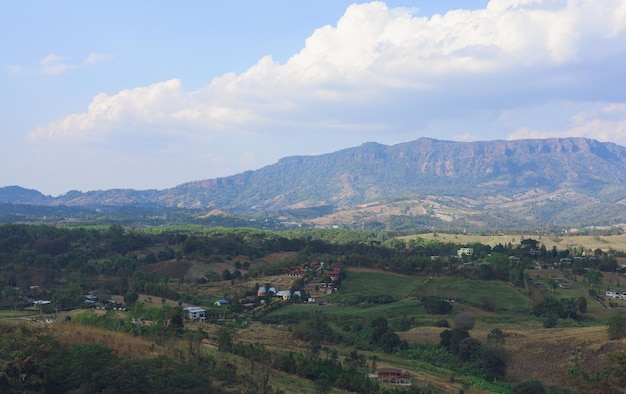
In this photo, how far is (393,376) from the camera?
38781 millimetres

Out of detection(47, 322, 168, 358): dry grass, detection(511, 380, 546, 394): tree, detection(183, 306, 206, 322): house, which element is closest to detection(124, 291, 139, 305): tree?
detection(183, 306, 206, 322): house

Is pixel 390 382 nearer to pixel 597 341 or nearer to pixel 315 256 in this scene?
pixel 597 341

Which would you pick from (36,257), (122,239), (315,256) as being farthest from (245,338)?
(122,239)

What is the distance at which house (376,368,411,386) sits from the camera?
3831cm

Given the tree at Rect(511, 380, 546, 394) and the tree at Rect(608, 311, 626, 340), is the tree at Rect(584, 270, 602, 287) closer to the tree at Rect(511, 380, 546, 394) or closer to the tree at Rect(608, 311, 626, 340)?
the tree at Rect(608, 311, 626, 340)

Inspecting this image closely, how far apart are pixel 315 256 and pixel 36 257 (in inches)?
1445

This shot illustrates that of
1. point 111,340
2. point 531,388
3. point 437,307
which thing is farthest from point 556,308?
point 111,340

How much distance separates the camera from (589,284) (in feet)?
247

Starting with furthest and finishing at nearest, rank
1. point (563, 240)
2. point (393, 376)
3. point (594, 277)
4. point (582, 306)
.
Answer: point (563, 240) → point (594, 277) → point (582, 306) → point (393, 376)

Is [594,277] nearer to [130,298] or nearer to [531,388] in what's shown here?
[531,388]

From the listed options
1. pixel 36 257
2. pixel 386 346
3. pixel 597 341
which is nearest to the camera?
pixel 597 341

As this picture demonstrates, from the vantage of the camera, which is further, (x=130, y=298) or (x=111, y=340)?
(x=130, y=298)

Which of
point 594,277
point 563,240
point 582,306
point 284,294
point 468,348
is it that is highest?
point 563,240

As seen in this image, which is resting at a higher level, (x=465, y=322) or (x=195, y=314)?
(x=195, y=314)
